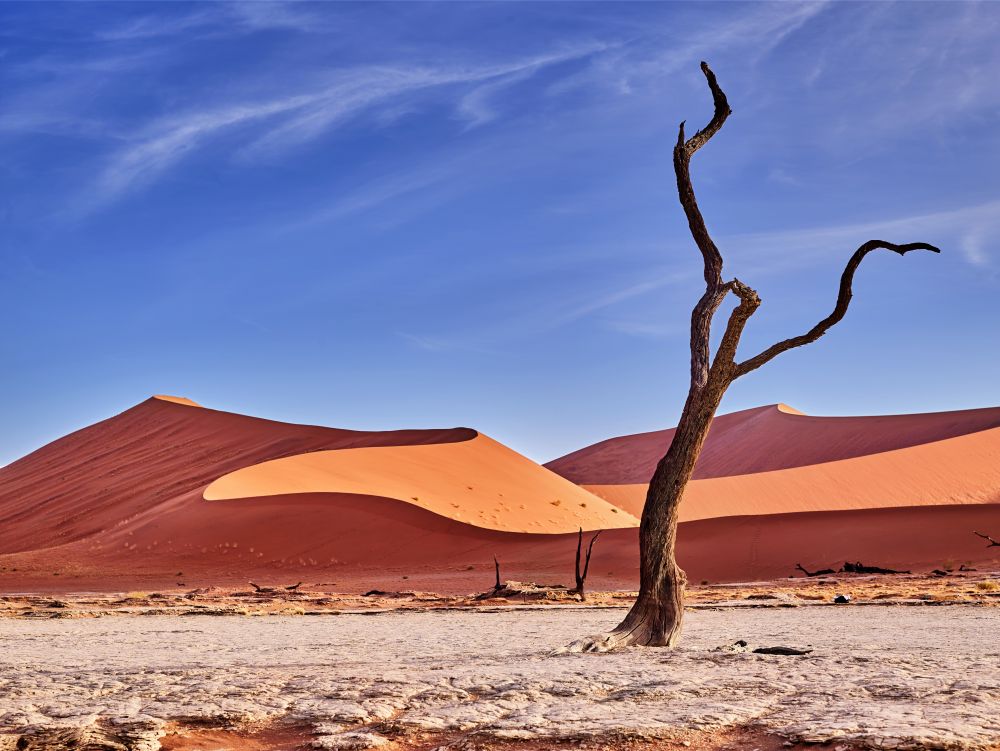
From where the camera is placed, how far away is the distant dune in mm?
33250

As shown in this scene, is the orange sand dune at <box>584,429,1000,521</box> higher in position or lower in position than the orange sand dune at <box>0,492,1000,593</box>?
higher

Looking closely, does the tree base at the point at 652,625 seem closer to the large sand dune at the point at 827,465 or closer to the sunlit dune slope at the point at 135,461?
the sunlit dune slope at the point at 135,461

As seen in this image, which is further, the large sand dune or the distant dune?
the large sand dune

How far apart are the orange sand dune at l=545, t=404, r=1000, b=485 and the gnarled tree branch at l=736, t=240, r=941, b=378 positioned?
61.9 meters

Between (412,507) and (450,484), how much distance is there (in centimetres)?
703

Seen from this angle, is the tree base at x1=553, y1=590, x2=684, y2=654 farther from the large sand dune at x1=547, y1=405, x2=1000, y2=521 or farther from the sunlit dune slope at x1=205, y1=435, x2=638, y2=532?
the large sand dune at x1=547, y1=405, x2=1000, y2=521

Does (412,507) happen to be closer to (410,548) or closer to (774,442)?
(410,548)

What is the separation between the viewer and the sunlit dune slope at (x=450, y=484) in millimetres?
43719

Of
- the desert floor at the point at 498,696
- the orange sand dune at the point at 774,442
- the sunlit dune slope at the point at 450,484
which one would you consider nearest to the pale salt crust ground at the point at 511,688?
the desert floor at the point at 498,696

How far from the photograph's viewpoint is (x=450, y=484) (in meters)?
47.6

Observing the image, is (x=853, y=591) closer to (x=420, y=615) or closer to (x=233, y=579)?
(x=420, y=615)

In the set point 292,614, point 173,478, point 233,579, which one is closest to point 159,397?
point 173,478

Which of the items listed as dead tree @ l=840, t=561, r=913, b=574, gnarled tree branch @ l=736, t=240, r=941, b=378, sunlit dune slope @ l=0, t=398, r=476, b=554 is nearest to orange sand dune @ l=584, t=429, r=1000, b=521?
sunlit dune slope @ l=0, t=398, r=476, b=554

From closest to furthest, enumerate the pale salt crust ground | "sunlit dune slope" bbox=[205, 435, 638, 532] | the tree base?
the pale salt crust ground → the tree base → "sunlit dune slope" bbox=[205, 435, 638, 532]
